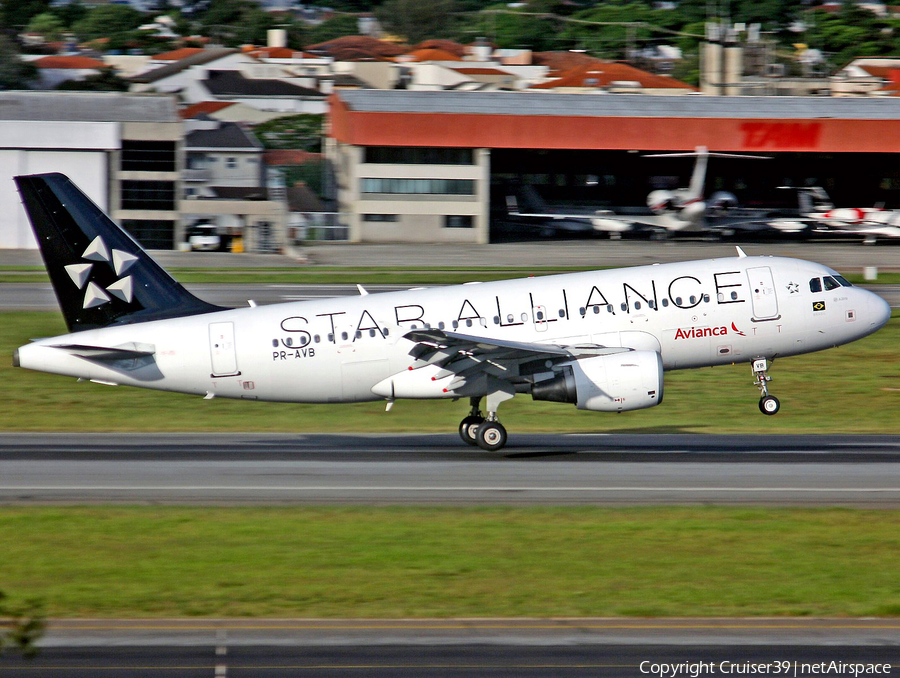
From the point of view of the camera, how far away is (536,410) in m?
38.1

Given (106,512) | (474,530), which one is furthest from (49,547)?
(474,530)

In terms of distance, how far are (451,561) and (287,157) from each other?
113792 mm

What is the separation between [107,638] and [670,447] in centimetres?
1878


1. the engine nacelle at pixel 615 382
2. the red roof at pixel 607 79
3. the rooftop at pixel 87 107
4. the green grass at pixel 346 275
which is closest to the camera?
the engine nacelle at pixel 615 382

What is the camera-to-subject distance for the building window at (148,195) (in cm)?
8981

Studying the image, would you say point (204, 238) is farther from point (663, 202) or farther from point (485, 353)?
point (485, 353)

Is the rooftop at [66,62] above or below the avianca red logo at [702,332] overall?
above

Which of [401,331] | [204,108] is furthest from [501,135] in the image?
[401,331]

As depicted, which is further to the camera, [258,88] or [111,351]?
[258,88]

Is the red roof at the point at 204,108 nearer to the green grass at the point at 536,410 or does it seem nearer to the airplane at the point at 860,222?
the airplane at the point at 860,222

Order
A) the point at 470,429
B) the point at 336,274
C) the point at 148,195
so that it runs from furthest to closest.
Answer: the point at 148,195, the point at 336,274, the point at 470,429

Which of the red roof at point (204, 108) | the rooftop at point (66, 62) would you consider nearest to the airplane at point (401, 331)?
the red roof at point (204, 108)

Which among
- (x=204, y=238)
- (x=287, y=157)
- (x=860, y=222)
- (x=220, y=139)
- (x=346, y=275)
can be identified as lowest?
(x=204, y=238)
